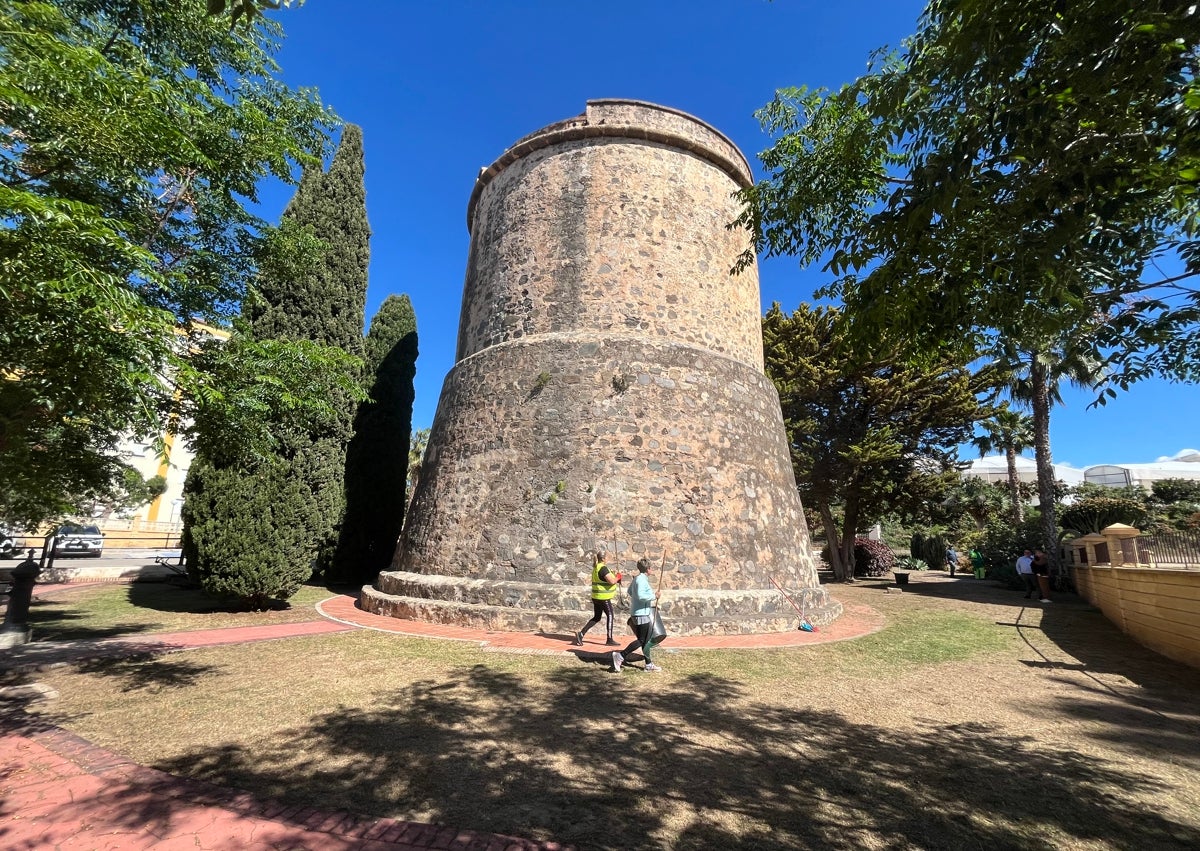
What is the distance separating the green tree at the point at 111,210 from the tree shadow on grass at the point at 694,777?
323cm

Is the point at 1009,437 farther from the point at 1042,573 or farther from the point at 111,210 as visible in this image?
the point at 111,210

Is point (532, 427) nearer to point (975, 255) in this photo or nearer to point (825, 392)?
point (975, 255)

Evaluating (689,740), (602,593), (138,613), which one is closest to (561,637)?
(602,593)

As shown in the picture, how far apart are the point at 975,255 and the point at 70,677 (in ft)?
34.0

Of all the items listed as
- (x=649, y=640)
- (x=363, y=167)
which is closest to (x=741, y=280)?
(x=649, y=640)

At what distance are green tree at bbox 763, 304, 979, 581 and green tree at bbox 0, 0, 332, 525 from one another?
56.7 ft

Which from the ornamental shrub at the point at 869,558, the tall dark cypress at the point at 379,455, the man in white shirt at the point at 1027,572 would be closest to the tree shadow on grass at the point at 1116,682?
the man in white shirt at the point at 1027,572

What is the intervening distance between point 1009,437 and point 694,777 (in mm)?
24525

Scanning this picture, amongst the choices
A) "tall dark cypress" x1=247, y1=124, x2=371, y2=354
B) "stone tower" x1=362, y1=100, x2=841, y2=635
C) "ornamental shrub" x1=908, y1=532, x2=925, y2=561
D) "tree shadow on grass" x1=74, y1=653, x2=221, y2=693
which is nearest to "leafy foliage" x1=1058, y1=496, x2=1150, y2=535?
"ornamental shrub" x1=908, y1=532, x2=925, y2=561

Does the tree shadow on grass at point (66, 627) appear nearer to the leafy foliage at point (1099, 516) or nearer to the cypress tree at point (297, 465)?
the cypress tree at point (297, 465)

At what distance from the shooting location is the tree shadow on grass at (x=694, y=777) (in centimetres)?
333

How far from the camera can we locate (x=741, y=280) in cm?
1341

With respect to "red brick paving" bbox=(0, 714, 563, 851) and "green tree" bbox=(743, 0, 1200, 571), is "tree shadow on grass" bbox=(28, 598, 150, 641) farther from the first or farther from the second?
"green tree" bbox=(743, 0, 1200, 571)

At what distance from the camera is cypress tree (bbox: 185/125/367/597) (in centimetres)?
1043
